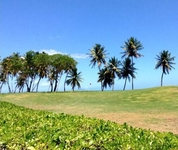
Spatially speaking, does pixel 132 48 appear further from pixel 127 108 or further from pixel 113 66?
pixel 127 108

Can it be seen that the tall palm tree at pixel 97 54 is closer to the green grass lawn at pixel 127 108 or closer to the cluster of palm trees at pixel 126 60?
the cluster of palm trees at pixel 126 60

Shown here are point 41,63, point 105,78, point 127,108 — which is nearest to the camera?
point 127,108

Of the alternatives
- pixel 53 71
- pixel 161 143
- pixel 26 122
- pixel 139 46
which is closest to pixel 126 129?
pixel 161 143

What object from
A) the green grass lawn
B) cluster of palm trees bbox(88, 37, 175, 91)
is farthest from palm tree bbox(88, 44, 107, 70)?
the green grass lawn

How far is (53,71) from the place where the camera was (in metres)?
54.9

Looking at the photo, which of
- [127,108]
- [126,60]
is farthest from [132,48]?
[127,108]

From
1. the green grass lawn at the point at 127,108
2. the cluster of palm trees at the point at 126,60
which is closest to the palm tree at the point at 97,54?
the cluster of palm trees at the point at 126,60

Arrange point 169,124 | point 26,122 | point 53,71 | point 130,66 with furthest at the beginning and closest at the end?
1. point 130,66
2. point 53,71
3. point 169,124
4. point 26,122

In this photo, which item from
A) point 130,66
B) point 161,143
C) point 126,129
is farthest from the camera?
point 130,66

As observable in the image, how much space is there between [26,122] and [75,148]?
266cm

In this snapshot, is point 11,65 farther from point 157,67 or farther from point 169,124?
point 169,124

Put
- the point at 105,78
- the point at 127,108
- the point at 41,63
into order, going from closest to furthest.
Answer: the point at 127,108 < the point at 41,63 < the point at 105,78

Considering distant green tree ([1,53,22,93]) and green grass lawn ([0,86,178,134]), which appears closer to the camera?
green grass lawn ([0,86,178,134])

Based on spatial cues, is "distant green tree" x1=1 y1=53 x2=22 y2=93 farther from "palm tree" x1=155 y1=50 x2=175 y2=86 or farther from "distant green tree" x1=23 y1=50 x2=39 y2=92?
"palm tree" x1=155 y1=50 x2=175 y2=86
